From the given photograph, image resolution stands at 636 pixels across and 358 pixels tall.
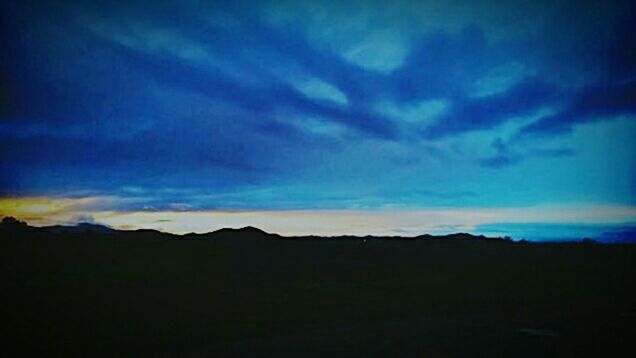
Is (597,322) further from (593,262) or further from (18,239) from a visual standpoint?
(18,239)

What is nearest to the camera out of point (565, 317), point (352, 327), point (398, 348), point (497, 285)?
point (398, 348)

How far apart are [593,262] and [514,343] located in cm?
3475

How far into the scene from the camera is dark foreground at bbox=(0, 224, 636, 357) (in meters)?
9.62

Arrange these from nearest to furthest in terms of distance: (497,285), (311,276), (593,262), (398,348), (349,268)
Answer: (398,348)
(497,285)
(311,276)
(349,268)
(593,262)

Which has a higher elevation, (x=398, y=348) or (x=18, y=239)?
(x=18, y=239)

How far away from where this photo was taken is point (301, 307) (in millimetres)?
15656

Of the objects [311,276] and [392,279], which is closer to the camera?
[392,279]

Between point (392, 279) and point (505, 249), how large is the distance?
98.6 feet

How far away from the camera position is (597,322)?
12.1m

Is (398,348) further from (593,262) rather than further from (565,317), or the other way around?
(593,262)

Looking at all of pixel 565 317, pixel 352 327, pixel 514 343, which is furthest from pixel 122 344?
pixel 565 317

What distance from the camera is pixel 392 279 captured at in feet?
84.8

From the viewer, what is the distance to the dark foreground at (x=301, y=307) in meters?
9.62

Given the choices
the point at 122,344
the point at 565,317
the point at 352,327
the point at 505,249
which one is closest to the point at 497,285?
the point at 565,317
